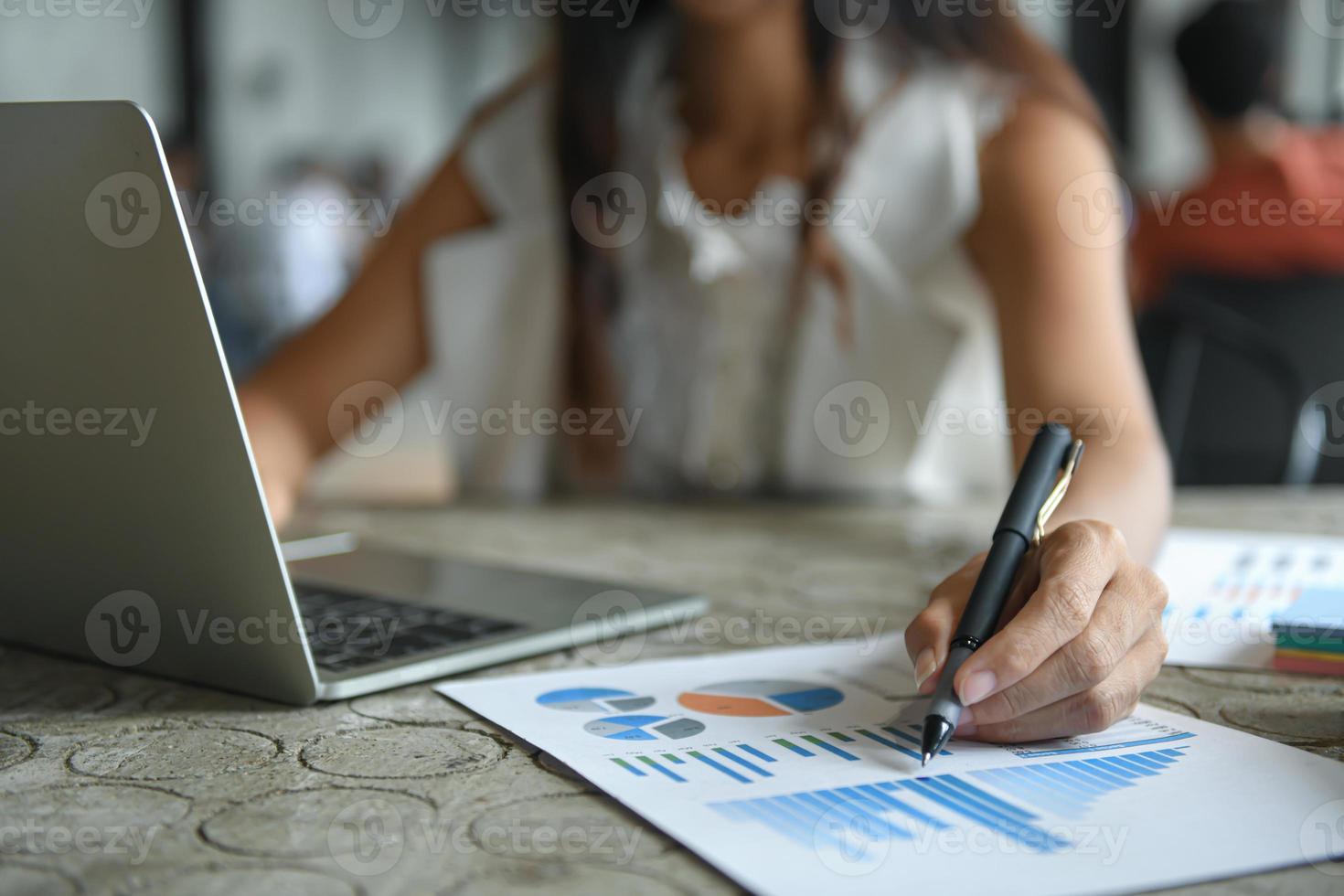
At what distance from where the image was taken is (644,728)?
1.45 feet

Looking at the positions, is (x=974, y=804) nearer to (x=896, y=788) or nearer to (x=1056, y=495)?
(x=896, y=788)

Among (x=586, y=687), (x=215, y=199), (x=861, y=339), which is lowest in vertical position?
(x=586, y=687)

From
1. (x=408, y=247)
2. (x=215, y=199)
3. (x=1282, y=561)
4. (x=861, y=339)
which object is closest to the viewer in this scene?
(x=1282, y=561)

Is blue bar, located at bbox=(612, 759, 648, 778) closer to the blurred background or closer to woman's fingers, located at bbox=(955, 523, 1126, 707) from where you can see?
woman's fingers, located at bbox=(955, 523, 1126, 707)

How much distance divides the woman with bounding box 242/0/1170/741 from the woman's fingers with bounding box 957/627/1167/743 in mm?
555

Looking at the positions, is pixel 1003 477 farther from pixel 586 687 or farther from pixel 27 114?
pixel 27 114

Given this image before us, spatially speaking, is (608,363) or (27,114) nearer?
(27,114)

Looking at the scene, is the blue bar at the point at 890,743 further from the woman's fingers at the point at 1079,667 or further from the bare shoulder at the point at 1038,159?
the bare shoulder at the point at 1038,159

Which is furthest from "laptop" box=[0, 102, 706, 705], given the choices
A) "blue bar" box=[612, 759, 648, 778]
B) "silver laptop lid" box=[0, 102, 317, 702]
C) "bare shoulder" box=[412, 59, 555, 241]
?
"bare shoulder" box=[412, 59, 555, 241]

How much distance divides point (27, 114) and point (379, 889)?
0.94ft

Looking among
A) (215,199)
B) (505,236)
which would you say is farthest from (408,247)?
(215,199)

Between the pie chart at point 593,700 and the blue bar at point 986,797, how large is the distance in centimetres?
13

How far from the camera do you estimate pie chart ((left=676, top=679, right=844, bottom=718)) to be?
463mm

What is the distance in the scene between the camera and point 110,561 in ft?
1.57
